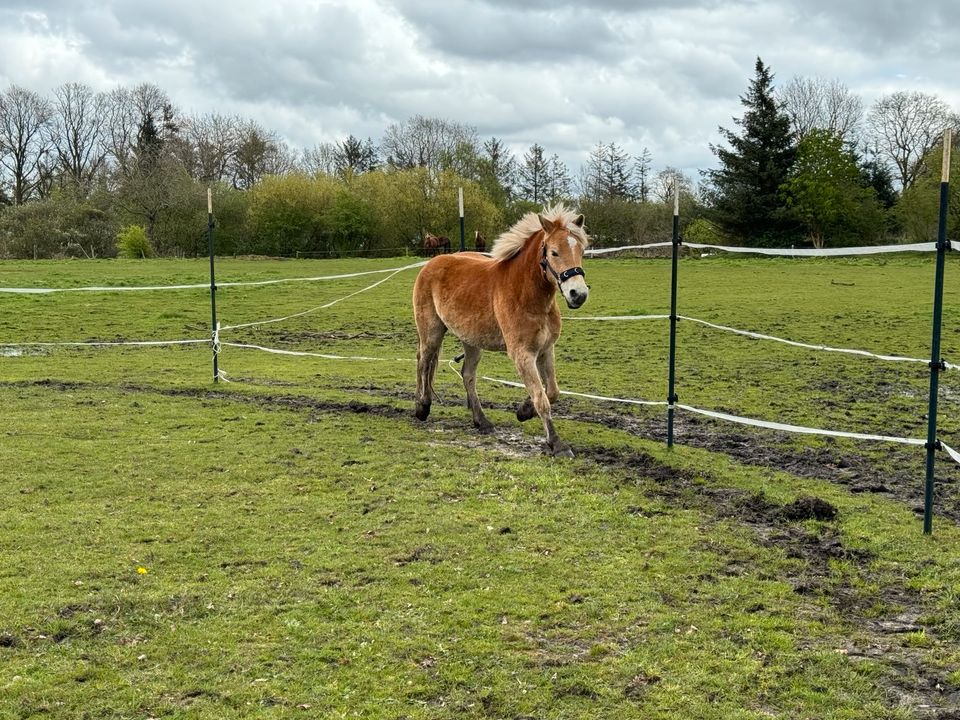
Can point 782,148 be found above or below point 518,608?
above

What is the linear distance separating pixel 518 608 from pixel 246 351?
11.9 m

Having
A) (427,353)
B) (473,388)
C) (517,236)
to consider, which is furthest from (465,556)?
(427,353)

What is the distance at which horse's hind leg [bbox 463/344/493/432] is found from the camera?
832 cm

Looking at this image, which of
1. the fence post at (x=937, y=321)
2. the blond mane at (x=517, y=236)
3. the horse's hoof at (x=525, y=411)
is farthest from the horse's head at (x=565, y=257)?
the fence post at (x=937, y=321)

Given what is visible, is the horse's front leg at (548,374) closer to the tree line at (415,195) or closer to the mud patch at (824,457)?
the mud patch at (824,457)

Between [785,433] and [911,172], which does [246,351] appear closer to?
[785,433]

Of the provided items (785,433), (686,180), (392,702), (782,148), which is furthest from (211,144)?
(392,702)

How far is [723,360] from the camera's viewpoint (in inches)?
513

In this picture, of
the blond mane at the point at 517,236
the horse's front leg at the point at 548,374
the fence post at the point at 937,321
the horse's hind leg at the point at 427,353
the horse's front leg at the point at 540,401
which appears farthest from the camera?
the horse's hind leg at the point at 427,353

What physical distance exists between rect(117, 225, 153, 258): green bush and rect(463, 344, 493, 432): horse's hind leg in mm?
37463

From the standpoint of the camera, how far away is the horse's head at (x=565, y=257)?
21.7 ft

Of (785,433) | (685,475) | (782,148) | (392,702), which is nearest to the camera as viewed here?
(392,702)

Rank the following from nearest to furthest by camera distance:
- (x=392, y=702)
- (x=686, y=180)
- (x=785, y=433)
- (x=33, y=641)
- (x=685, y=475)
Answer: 1. (x=392, y=702)
2. (x=33, y=641)
3. (x=685, y=475)
4. (x=785, y=433)
5. (x=686, y=180)

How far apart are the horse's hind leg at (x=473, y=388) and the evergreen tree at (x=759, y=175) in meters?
36.3
